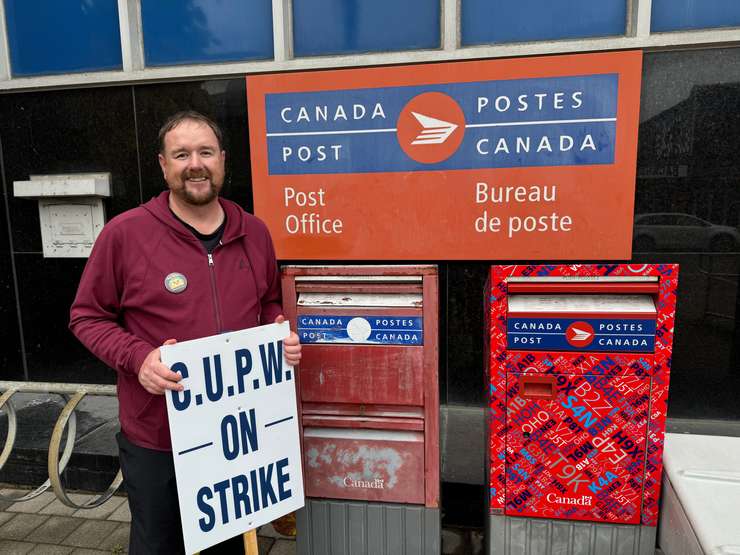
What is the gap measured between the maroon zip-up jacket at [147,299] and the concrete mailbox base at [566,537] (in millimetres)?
1429

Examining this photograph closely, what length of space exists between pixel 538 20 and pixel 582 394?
3.03 meters

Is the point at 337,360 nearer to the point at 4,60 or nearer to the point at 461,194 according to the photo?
the point at 461,194

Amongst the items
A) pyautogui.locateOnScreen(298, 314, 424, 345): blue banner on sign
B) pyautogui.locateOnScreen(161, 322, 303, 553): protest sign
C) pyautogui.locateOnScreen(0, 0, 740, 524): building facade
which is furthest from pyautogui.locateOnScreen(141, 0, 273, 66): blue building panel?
pyautogui.locateOnScreen(161, 322, 303, 553): protest sign

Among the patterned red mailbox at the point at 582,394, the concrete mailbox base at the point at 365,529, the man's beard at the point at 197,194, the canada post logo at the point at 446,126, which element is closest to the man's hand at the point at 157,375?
the man's beard at the point at 197,194

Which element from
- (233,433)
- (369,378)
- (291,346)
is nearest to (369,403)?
(369,378)

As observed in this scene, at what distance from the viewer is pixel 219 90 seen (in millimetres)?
4090

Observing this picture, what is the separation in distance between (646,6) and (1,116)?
5479 millimetres

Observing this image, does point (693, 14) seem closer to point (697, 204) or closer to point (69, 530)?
point (697, 204)

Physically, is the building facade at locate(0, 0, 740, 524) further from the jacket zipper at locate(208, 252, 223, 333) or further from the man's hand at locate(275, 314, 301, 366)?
the jacket zipper at locate(208, 252, 223, 333)

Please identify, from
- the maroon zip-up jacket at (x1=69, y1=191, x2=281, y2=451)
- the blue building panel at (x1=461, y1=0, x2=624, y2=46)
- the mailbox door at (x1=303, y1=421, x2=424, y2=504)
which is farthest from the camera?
the blue building panel at (x1=461, y1=0, x2=624, y2=46)

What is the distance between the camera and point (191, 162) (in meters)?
1.87

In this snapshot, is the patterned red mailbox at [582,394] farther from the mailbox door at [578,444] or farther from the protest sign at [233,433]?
the protest sign at [233,433]

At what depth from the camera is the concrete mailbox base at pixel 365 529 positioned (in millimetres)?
2146

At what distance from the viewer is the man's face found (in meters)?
1.87
